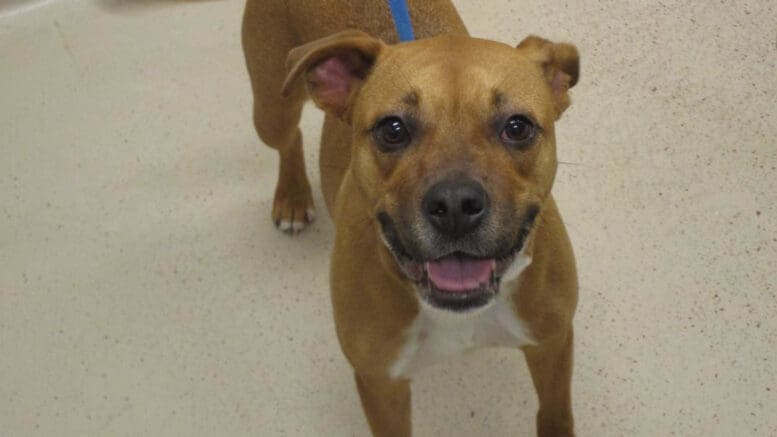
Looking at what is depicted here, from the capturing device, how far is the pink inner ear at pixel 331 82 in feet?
5.89

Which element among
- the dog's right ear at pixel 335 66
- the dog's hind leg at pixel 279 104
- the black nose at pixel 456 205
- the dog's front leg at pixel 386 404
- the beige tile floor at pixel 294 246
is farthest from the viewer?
the beige tile floor at pixel 294 246

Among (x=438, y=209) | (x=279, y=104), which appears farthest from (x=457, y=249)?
(x=279, y=104)

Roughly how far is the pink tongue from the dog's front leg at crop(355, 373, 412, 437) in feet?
1.24

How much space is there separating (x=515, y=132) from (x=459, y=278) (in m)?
0.28

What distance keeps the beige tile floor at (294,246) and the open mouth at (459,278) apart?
83 centimetres

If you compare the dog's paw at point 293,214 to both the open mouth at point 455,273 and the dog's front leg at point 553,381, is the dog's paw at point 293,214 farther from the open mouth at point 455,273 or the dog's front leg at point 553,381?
the open mouth at point 455,273

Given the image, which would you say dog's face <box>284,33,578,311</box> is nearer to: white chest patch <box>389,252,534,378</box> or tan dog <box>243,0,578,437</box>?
tan dog <box>243,0,578,437</box>

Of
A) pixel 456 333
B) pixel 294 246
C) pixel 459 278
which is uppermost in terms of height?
pixel 459 278

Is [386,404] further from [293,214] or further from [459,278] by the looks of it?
[293,214]

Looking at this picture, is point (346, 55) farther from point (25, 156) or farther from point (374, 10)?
point (25, 156)

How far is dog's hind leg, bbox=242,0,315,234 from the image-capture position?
2279mm

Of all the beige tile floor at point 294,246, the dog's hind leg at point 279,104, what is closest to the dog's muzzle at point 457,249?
the dog's hind leg at point 279,104

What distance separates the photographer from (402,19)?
199 cm

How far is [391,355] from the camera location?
1890mm
